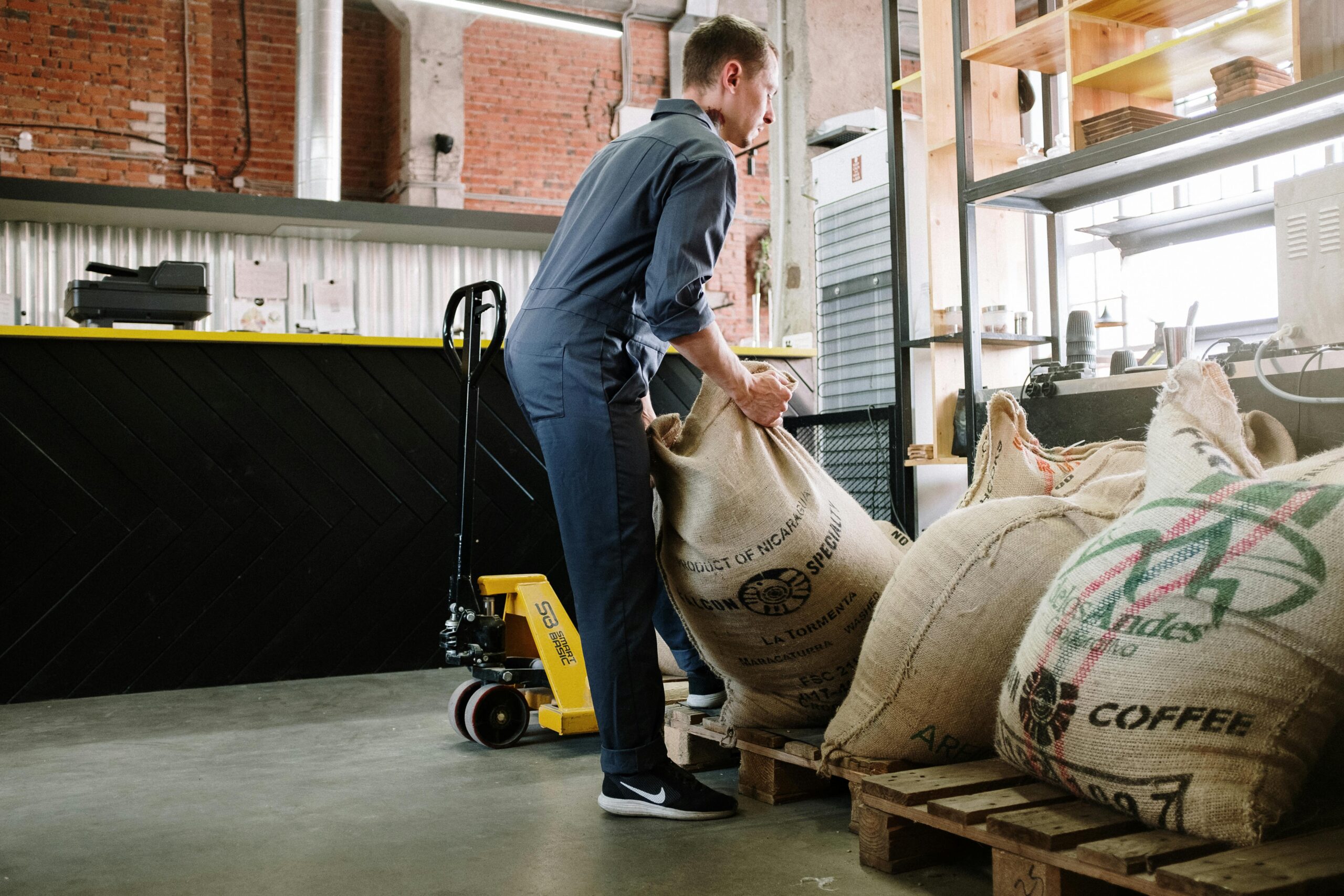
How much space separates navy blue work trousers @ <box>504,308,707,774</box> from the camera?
80.8 inches

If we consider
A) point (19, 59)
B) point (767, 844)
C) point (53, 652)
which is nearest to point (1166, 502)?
point (767, 844)

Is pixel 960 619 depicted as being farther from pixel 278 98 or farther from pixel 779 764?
pixel 278 98

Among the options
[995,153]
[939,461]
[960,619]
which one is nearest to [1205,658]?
[960,619]

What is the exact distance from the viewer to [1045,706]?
1.49 meters

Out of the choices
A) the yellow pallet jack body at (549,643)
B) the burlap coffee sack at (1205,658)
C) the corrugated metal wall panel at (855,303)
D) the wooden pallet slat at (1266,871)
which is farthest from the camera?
the corrugated metal wall panel at (855,303)

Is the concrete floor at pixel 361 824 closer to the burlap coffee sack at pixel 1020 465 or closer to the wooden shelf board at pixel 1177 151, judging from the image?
the burlap coffee sack at pixel 1020 465

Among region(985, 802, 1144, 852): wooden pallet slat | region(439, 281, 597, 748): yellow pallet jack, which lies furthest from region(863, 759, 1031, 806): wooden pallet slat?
region(439, 281, 597, 748): yellow pallet jack

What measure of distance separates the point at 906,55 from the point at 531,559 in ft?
25.0

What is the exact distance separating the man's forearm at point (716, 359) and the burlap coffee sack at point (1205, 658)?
0.77 meters

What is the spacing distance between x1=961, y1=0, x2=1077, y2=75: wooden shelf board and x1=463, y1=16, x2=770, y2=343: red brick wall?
5.68 metres

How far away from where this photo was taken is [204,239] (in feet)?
24.0

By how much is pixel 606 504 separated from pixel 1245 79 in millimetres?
2438

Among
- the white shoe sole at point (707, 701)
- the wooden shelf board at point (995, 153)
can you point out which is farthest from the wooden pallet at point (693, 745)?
the wooden shelf board at point (995, 153)

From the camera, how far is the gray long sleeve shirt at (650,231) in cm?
198
